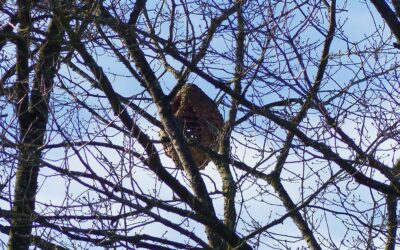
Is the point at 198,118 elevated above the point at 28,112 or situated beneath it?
elevated above

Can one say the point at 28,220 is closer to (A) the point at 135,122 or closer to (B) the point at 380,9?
(A) the point at 135,122

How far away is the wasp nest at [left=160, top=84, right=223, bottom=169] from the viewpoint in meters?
8.59

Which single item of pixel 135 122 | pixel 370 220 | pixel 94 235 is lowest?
pixel 94 235

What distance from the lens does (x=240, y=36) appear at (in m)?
7.84

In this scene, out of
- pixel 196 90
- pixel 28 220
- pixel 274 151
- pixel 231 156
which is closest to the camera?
pixel 28 220

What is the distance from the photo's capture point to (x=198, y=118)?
8.63 m

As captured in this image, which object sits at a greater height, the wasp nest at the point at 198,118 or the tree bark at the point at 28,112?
the wasp nest at the point at 198,118

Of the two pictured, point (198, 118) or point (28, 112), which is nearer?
point (28, 112)

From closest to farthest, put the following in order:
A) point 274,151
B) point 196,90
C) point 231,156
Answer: point 274,151, point 231,156, point 196,90

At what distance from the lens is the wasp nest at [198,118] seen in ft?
28.2

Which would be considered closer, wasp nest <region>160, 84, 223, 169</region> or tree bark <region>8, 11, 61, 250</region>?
Result: tree bark <region>8, 11, 61, 250</region>

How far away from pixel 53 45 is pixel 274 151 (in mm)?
1679

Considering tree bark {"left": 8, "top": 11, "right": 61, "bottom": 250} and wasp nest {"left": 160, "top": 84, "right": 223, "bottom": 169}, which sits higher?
wasp nest {"left": 160, "top": 84, "right": 223, "bottom": 169}

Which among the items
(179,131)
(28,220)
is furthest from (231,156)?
(28,220)
